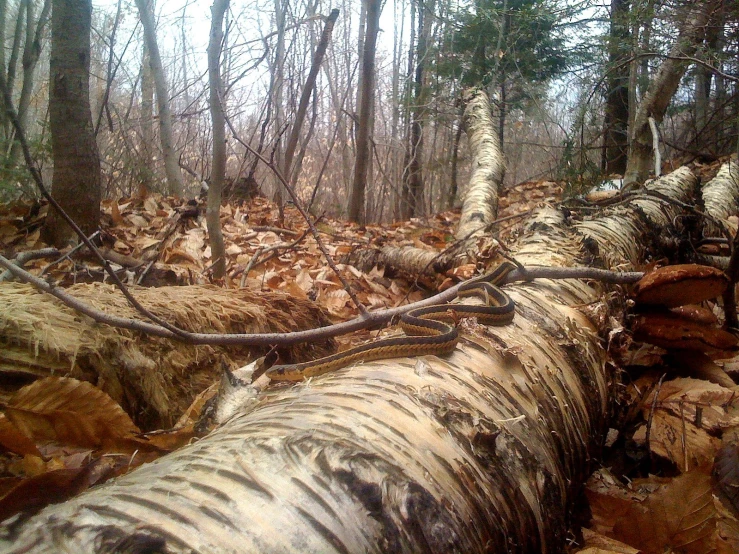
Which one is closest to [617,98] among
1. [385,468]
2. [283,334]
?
[283,334]

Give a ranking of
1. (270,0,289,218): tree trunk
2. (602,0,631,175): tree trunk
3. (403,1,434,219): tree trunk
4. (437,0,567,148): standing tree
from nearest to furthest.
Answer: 1. (270,0,289,218): tree trunk
2. (602,0,631,175): tree trunk
3. (437,0,567,148): standing tree
4. (403,1,434,219): tree trunk

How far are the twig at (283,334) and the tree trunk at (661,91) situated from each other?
326 centimetres

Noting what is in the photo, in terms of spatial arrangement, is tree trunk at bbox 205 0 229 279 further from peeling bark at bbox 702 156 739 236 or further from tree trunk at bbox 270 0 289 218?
peeling bark at bbox 702 156 739 236

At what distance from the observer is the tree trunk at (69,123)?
4.18 meters

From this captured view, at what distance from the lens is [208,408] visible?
159 centimetres

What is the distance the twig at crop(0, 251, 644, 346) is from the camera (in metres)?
1.97

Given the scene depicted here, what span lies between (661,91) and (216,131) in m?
4.61

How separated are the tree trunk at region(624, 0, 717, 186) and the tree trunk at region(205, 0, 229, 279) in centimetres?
413

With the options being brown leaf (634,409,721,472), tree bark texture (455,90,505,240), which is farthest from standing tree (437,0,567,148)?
brown leaf (634,409,721,472)

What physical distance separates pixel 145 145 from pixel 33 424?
998 cm

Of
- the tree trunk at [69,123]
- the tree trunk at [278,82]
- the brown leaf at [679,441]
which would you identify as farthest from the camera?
the tree trunk at [278,82]

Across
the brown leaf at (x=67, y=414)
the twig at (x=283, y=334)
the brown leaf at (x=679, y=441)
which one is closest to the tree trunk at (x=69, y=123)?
the twig at (x=283, y=334)

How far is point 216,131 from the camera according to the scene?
Result: 10.6 ft

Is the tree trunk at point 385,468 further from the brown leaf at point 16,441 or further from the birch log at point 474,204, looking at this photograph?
the birch log at point 474,204
